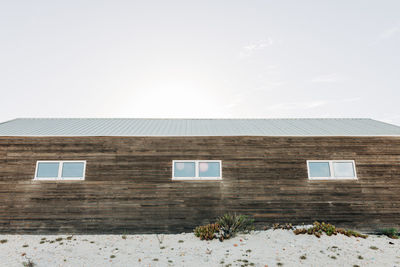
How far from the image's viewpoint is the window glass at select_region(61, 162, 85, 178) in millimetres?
11367

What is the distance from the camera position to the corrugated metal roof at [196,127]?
12227mm

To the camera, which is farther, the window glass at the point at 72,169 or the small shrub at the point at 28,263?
the window glass at the point at 72,169

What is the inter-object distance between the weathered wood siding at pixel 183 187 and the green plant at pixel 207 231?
1.38 ft

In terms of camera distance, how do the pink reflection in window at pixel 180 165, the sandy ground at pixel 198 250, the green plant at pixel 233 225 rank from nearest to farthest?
the sandy ground at pixel 198 250 < the green plant at pixel 233 225 < the pink reflection in window at pixel 180 165

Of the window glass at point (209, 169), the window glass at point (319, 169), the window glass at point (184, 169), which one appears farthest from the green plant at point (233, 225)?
the window glass at point (319, 169)

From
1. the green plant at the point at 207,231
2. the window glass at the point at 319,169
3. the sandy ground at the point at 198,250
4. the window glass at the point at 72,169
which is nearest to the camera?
the sandy ground at the point at 198,250

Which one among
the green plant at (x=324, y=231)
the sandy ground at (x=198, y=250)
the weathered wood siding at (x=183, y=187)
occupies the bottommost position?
the sandy ground at (x=198, y=250)

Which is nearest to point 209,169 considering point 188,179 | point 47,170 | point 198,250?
point 188,179

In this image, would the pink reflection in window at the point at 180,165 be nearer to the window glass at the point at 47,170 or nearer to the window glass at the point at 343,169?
the window glass at the point at 47,170

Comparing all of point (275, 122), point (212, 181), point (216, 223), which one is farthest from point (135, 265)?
point (275, 122)

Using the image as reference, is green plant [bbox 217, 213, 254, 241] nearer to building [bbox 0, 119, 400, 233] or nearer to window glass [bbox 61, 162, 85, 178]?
building [bbox 0, 119, 400, 233]

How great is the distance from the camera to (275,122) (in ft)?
50.0

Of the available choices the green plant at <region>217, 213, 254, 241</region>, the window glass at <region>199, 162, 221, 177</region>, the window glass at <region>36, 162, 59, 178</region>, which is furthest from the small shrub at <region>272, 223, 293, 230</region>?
the window glass at <region>36, 162, 59, 178</region>

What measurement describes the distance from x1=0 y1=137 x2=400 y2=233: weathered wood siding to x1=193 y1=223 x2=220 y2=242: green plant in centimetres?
42
